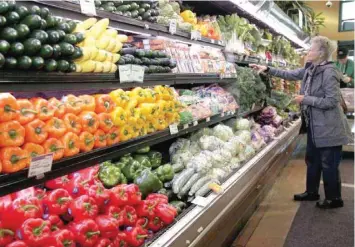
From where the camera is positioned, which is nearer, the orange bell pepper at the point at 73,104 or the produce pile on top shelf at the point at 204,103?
the orange bell pepper at the point at 73,104

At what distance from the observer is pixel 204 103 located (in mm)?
3689

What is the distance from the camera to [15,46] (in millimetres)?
1511

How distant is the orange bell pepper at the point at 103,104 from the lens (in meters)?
2.19

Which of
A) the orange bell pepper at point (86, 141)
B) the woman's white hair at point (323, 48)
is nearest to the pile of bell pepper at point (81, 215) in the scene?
the orange bell pepper at point (86, 141)

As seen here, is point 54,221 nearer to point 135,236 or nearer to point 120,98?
point 135,236

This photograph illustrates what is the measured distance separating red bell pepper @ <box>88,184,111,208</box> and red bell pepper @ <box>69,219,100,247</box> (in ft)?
0.58

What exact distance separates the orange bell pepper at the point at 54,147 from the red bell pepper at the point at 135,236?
62 centimetres

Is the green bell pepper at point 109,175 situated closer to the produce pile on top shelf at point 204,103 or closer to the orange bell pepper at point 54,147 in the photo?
the orange bell pepper at point 54,147

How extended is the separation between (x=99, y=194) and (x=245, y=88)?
3205mm

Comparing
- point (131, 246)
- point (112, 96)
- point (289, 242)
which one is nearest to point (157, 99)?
point (112, 96)

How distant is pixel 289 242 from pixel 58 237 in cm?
251

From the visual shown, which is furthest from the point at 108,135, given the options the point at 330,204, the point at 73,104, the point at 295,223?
the point at 330,204

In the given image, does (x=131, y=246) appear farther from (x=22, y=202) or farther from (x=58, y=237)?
(x=22, y=202)

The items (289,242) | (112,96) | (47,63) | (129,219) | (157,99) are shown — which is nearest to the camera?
(47,63)
